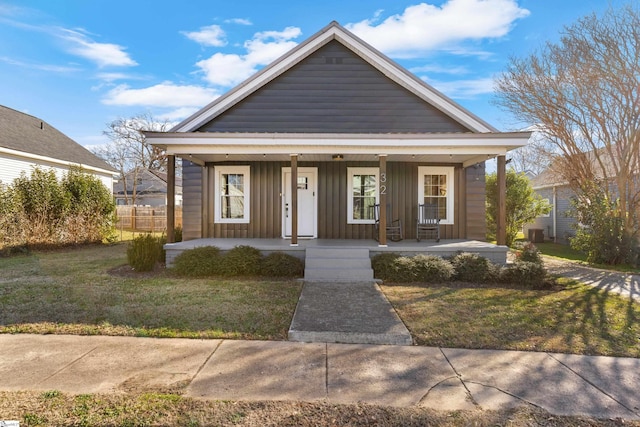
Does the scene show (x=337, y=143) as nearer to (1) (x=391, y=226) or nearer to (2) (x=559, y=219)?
(1) (x=391, y=226)

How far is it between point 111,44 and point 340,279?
46.0 ft

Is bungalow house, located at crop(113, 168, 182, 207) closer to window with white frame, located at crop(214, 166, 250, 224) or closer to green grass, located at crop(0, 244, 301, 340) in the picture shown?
window with white frame, located at crop(214, 166, 250, 224)

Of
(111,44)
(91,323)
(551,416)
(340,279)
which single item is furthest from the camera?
(111,44)

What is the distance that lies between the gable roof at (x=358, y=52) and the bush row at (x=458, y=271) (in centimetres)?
438

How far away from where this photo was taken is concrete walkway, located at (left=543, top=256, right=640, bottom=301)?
6.73m

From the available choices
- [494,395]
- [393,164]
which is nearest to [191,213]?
[393,164]

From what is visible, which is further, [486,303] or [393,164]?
[393,164]

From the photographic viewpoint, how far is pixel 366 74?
9.79 metres

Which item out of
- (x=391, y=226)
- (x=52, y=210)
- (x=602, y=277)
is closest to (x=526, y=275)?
(x=602, y=277)

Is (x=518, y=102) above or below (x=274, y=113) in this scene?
above

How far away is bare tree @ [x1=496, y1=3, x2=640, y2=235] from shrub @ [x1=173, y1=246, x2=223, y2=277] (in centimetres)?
1167

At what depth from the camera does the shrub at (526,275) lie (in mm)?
6688

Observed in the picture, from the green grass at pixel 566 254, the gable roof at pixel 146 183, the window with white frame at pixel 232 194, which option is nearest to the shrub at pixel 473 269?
the window with white frame at pixel 232 194

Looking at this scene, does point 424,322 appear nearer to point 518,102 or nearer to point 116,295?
point 116,295
